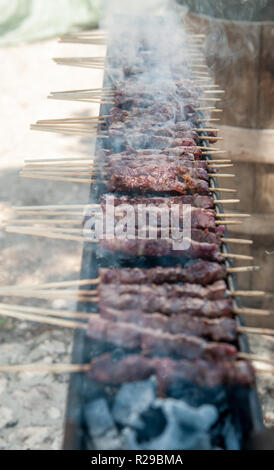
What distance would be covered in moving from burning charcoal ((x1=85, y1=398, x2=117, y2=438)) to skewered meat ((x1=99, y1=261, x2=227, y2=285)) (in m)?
0.75

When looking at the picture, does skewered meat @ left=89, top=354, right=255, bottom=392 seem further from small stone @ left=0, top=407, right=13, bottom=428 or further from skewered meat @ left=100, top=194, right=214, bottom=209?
small stone @ left=0, top=407, right=13, bottom=428

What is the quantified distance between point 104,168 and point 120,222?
0.70m

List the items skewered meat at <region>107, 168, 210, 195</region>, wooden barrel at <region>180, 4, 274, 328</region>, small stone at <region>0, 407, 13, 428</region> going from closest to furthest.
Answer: skewered meat at <region>107, 168, 210, 195</region>, small stone at <region>0, 407, 13, 428</region>, wooden barrel at <region>180, 4, 274, 328</region>

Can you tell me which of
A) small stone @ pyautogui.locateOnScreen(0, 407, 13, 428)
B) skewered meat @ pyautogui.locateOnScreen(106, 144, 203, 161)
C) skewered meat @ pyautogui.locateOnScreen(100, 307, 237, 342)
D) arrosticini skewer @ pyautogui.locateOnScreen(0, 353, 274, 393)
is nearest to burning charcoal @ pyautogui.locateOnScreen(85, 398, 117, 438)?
arrosticini skewer @ pyautogui.locateOnScreen(0, 353, 274, 393)

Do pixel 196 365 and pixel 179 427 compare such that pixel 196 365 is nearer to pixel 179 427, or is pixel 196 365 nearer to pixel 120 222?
pixel 179 427

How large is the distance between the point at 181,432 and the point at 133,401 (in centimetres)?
27

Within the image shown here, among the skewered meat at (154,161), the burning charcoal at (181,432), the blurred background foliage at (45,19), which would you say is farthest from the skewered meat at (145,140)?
the blurred background foliage at (45,19)

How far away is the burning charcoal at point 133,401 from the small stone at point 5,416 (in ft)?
8.22

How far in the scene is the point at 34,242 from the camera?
257 inches

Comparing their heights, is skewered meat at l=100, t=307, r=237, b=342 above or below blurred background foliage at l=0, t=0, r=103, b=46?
below

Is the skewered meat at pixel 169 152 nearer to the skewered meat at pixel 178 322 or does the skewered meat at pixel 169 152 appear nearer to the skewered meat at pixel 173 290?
the skewered meat at pixel 173 290

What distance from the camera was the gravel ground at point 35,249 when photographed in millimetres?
4285

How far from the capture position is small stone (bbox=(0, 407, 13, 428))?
421 centimetres

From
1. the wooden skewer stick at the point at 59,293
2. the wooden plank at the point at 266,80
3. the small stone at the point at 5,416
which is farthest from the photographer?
the wooden plank at the point at 266,80
